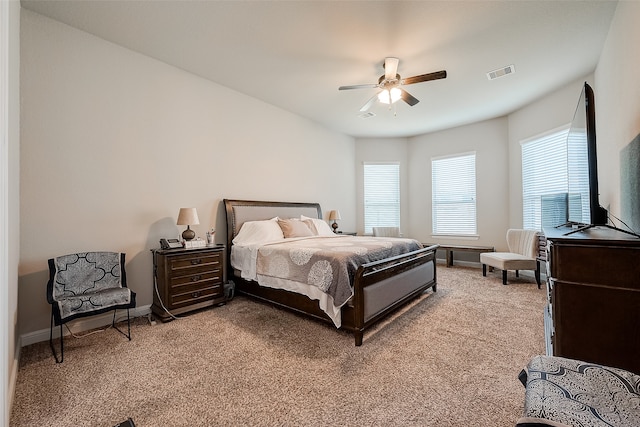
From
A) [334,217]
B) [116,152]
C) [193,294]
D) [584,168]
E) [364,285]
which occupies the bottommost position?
[193,294]

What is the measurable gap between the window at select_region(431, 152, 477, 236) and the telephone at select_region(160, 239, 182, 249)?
5.47 meters

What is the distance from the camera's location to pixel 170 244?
125 inches

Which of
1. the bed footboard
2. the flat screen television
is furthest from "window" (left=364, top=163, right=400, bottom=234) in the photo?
the flat screen television

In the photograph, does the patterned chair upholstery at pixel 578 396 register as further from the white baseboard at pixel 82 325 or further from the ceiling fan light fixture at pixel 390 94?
the white baseboard at pixel 82 325

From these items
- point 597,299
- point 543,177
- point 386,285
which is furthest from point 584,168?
point 543,177

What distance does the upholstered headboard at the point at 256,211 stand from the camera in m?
4.01

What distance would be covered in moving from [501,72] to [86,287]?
553 cm

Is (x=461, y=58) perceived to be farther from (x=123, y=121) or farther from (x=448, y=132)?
(x=123, y=121)

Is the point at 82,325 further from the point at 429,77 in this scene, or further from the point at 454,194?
the point at 454,194

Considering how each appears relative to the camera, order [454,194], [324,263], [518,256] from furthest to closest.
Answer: [454,194] → [518,256] → [324,263]

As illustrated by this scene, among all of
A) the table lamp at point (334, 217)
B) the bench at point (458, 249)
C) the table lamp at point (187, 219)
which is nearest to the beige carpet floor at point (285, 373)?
the table lamp at point (187, 219)

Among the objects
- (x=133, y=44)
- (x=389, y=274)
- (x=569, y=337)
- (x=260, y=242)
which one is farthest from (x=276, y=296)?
(x=133, y=44)

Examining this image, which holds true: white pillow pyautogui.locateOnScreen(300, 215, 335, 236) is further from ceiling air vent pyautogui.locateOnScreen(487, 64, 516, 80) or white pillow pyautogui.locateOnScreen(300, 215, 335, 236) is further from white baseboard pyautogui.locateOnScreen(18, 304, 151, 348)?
ceiling air vent pyautogui.locateOnScreen(487, 64, 516, 80)

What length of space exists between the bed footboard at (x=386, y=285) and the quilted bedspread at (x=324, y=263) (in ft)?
0.35
